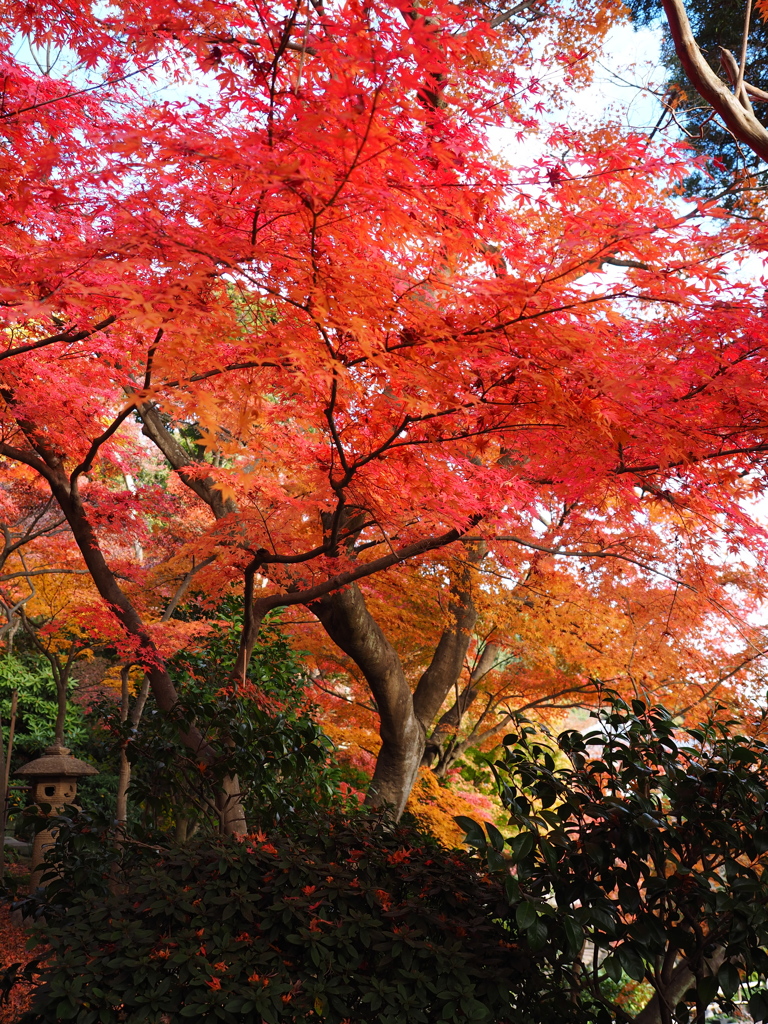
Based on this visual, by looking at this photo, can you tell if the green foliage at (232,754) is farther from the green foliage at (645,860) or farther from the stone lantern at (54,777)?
the green foliage at (645,860)

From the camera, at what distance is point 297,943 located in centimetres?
297

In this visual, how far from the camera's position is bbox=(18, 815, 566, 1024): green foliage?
2.76 meters

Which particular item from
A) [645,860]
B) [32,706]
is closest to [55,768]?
[32,706]

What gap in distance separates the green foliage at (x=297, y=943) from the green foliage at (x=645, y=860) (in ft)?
0.95

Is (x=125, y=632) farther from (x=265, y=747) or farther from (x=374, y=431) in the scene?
(x=374, y=431)

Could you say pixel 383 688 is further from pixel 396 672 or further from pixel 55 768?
pixel 55 768

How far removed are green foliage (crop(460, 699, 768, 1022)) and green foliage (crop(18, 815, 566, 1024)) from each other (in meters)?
0.29

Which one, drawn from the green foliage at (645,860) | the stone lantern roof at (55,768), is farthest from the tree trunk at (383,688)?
the green foliage at (645,860)

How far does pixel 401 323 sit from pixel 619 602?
5.47 m

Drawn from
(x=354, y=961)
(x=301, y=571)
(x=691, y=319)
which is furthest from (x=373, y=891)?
(x=301, y=571)

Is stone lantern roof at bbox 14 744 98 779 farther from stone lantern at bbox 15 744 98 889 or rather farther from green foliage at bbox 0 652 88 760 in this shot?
green foliage at bbox 0 652 88 760

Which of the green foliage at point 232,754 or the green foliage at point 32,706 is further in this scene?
the green foliage at point 32,706

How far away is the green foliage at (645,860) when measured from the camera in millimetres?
2959

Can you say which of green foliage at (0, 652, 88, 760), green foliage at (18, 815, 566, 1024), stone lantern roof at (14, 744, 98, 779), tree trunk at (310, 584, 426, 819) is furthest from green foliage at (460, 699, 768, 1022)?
green foliage at (0, 652, 88, 760)
